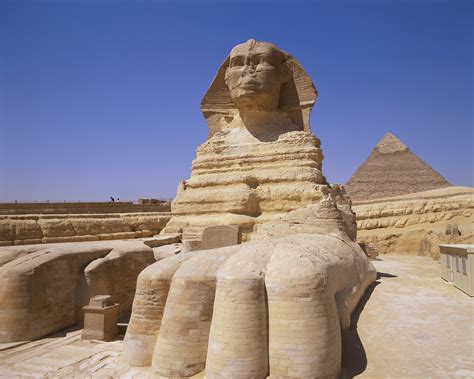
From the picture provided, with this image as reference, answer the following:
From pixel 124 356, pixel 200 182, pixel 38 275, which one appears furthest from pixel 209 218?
pixel 124 356

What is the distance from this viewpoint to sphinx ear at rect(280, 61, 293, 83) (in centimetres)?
1223

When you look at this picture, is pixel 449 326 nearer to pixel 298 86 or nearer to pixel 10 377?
pixel 10 377

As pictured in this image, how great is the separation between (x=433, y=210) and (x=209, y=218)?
60.5 feet

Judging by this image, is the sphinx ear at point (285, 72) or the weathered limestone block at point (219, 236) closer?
the weathered limestone block at point (219, 236)

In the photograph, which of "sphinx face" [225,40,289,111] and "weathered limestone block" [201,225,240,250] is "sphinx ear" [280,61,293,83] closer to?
"sphinx face" [225,40,289,111]

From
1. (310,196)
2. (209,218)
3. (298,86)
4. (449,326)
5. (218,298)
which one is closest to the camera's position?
(218,298)

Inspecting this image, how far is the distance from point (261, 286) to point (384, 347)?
2126 mm

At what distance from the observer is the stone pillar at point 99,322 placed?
26.0 ft

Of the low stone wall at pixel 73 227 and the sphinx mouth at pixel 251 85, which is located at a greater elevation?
the sphinx mouth at pixel 251 85

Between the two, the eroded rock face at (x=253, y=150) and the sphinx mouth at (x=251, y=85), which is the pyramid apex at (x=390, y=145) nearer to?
the eroded rock face at (x=253, y=150)

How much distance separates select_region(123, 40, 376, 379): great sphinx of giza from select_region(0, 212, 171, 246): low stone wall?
5.34 meters

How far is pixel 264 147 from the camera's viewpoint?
446 inches

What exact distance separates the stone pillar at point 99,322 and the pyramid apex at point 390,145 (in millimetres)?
42680

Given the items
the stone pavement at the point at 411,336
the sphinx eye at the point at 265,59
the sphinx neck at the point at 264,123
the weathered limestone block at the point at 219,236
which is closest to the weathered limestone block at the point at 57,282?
the weathered limestone block at the point at 219,236
